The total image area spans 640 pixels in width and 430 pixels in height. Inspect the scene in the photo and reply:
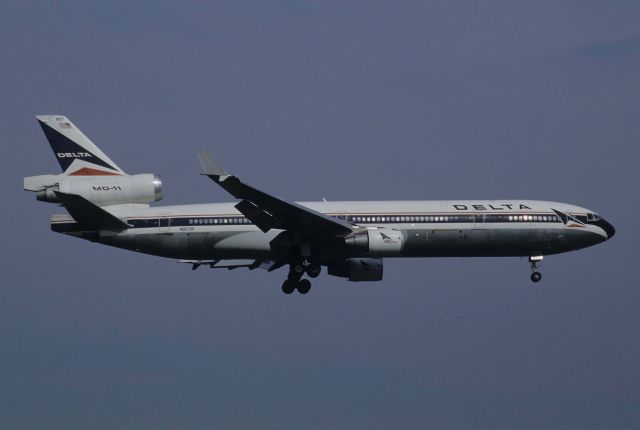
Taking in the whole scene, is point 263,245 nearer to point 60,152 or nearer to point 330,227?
point 330,227

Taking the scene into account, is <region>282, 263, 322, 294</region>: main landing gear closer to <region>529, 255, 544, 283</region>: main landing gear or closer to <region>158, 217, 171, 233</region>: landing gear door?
<region>158, 217, 171, 233</region>: landing gear door

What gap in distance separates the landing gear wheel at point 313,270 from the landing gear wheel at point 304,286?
0.55 meters

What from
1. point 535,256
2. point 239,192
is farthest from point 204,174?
point 535,256

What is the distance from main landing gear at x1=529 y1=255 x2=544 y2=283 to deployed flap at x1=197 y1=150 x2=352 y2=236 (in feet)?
31.4

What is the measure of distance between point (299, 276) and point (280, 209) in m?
4.73

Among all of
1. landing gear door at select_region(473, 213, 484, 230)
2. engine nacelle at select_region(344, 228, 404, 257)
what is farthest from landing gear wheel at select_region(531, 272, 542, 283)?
engine nacelle at select_region(344, 228, 404, 257)

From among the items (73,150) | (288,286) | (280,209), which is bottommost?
(288,286)

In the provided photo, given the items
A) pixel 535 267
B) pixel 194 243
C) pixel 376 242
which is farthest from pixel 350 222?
pixel 535 267

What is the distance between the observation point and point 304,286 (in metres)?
52.4

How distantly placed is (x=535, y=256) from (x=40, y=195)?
74.6 ft

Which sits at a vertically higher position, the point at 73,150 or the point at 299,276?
the point at 73,150

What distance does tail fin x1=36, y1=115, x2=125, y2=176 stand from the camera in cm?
5256

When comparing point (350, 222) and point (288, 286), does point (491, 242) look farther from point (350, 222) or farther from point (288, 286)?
point (288, 286)

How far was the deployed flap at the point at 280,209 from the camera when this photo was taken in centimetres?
4425
